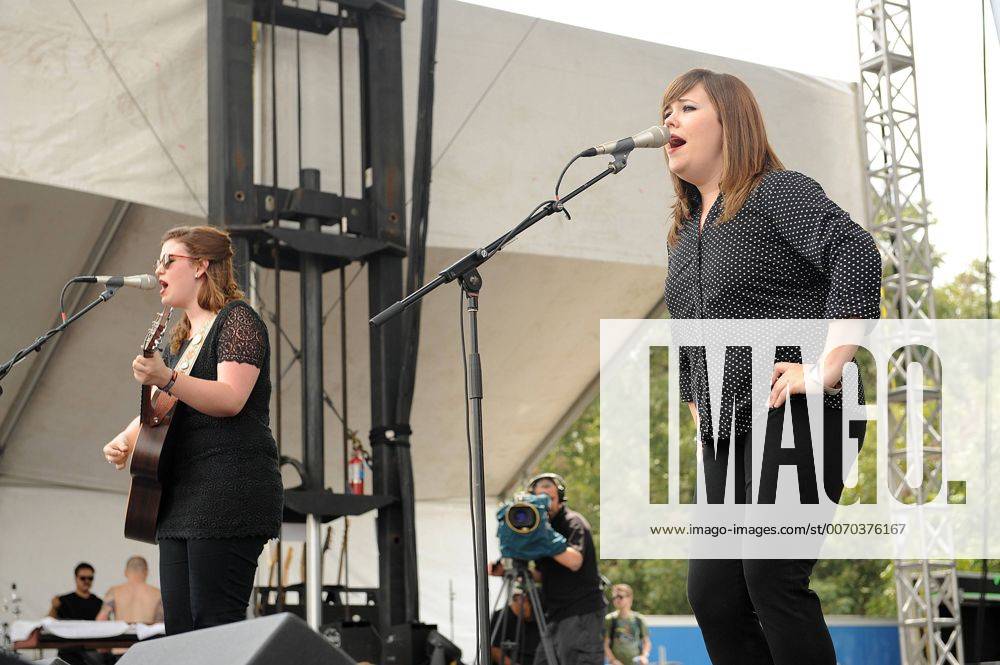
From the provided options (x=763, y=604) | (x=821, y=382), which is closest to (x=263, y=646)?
(x=763, y=604)

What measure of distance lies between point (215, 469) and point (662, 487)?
62.5 ft

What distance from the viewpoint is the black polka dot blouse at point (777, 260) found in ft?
6.53

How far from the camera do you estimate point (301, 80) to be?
5.65 meters

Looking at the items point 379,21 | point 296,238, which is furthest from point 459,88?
point 296,238

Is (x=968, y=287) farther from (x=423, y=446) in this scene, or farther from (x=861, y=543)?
(x=423, y=446)

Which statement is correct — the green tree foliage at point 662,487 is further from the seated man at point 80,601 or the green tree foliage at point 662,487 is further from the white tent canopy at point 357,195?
the seated man at point 80,601

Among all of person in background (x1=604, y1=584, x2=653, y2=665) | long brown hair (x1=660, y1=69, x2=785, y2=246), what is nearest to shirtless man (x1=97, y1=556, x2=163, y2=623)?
person in background (x1=604, y1=584, x2=653, y2=665)

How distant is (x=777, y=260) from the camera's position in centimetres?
210

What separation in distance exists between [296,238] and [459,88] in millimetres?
1478

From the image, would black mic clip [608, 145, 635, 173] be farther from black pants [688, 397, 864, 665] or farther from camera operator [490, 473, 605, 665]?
camera operator [490, 473, 605, 665]

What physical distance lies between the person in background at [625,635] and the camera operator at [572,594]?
2.44 metres

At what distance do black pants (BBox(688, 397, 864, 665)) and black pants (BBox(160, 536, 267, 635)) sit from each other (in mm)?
962

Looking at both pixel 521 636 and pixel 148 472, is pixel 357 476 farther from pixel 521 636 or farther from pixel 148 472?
pixel 148 472

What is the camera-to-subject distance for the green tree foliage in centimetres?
2020
